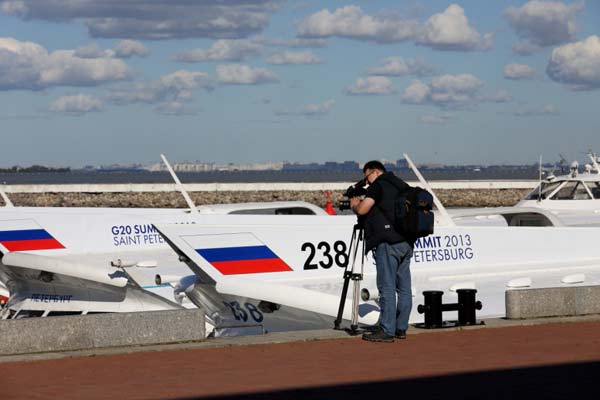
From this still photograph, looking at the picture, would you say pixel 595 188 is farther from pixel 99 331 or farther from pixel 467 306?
pixel 99 331

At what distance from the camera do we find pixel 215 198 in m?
101

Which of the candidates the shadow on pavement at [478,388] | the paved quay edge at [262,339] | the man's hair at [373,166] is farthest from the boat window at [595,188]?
the shadow on pavement at [478,388]

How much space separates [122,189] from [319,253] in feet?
320

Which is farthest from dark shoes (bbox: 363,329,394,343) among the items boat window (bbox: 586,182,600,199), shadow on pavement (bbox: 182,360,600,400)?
boat window (bbox: 586,182,600,199)

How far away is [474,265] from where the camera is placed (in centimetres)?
1656

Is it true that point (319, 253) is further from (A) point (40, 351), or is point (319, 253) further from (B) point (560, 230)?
(A) point (40, 351)

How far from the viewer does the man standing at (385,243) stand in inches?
468

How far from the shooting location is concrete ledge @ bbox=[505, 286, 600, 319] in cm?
1343

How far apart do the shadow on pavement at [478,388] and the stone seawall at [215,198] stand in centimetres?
8189

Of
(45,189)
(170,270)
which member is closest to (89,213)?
(170,270)

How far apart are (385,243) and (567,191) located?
16.7 metres

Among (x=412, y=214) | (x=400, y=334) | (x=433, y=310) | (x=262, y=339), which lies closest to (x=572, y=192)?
(x=433, y=310)

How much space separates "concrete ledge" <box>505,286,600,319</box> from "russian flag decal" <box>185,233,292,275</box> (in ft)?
10.2

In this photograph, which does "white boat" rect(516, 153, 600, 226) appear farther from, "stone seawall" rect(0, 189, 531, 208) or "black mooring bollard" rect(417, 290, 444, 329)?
"stone seawall" rect(0, 189, 531, 208)
